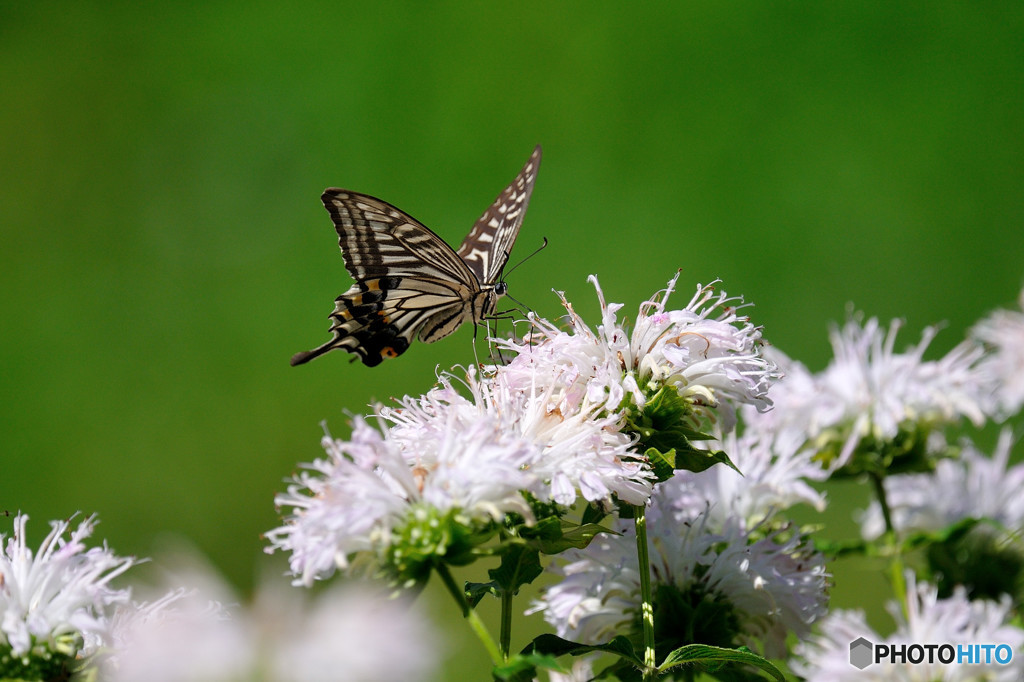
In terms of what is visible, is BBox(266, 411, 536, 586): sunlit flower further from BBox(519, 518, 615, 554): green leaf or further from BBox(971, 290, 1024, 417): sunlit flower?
BBox(971, 290, 1024, 417): sunlit flower

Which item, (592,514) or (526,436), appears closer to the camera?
(526,436)

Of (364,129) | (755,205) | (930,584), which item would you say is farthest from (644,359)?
(364,129)

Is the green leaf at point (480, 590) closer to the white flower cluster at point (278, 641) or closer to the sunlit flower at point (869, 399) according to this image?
the white flower cluster at point (278, 641)

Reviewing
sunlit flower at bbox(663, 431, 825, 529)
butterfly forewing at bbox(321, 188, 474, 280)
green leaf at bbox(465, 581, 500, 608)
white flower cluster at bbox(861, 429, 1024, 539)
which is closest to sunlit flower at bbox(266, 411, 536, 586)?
green leaf at bbox(465, 581, 500, 608)

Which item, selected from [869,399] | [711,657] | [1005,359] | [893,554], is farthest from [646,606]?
[1005,359]

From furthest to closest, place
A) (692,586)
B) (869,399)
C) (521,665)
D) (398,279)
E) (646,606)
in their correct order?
(398,279) < (869,399) < (692,586) < (646,606) < (521,665)

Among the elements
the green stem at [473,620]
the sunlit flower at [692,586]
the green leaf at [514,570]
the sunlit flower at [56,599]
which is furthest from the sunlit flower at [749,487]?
the sunlit flower at [56,599]

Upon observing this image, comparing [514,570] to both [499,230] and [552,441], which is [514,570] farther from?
[499,230]
